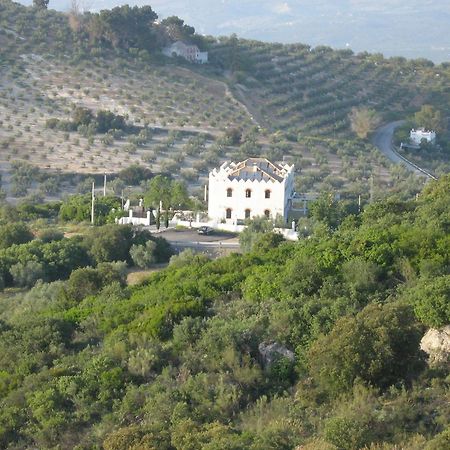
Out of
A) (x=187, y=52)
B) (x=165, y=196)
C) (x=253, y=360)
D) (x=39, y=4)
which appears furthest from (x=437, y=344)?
(x=39, y=4)

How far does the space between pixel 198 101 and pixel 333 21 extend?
98.8m

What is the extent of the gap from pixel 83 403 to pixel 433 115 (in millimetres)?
56219

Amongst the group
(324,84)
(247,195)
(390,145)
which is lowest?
(247,195)

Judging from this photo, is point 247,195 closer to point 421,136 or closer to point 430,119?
point 421,136

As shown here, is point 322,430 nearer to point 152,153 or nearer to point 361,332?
point 361,332

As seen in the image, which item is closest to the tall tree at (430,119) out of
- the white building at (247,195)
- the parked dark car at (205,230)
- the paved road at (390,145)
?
the paved road at (390,145)

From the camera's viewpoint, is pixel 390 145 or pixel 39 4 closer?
pixel 390 145

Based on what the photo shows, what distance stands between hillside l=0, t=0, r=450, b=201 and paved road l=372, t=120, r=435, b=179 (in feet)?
4.19

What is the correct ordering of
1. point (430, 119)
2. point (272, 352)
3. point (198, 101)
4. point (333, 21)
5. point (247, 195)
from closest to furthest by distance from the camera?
point (272, 352), point (247, 195), point (198, 101), point (430, 119), point (333, 21)

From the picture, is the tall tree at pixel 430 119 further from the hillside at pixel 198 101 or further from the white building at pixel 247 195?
the white building at pixel 247 195

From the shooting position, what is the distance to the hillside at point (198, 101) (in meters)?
54.1

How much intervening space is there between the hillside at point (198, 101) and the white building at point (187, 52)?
113 centimetres

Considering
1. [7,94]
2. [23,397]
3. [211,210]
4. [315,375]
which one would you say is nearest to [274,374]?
[315,375]

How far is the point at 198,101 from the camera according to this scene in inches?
2544
